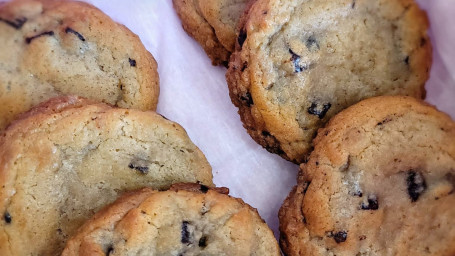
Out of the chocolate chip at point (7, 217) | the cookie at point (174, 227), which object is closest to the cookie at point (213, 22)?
the cookie at point (174, 227)

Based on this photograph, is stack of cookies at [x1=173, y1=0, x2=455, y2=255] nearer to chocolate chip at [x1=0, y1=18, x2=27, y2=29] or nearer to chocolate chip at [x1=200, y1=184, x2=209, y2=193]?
chocolate chip at [x1=200, y1=184, x2=209, y2=193]

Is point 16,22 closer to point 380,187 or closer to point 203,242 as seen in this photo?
point 203,242

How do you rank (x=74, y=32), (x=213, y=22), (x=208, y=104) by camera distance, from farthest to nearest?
1. (x=208, y=104)
2. (x=213, y=22)
3. (x=74, y=32)

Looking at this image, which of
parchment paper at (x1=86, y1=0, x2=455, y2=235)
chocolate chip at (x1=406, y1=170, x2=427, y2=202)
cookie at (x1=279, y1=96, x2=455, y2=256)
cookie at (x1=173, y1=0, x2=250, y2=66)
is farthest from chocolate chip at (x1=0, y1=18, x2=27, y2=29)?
chocolate chip at (x1=406, y1=170, x2=427, y2=202)

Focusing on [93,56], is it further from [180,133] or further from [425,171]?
[425,171]

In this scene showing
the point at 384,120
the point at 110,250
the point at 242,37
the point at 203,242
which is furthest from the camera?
the point at 242,37

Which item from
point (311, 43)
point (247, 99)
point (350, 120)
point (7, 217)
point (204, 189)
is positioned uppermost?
point (311, 43)

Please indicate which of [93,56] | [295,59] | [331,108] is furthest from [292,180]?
[93,56]

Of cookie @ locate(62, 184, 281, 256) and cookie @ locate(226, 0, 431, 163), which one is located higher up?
cookie @ locate(226, 0, 431, 163)

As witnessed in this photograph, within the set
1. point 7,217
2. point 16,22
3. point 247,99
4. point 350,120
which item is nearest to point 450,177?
point 350,120
